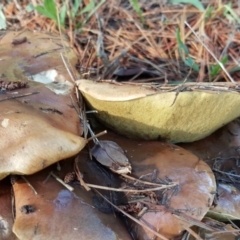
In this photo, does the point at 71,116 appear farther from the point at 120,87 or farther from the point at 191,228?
the point at 191,228

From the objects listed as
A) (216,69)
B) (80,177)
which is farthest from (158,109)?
(216,69)

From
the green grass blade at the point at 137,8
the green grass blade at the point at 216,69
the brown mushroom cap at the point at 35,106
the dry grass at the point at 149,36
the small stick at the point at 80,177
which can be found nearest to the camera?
the brown mushroom cap at the point at 35,106

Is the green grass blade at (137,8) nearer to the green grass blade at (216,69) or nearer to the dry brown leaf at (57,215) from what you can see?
the green grass blade at (216,69)

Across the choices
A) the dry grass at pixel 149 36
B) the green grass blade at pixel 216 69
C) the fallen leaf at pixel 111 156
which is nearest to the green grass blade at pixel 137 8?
the dry grass at pixel 149 36

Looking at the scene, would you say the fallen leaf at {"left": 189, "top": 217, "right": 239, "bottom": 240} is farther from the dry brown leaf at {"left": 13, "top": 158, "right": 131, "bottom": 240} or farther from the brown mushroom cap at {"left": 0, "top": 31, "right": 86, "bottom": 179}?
the brown mushroom cap at {"left": 0, "top": 31, "right": 86, "bottom": 179}

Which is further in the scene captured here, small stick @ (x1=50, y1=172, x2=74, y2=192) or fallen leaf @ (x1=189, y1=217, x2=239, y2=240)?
fallen leaf @ (x1=189, y1=217, x2=239, y2=240)

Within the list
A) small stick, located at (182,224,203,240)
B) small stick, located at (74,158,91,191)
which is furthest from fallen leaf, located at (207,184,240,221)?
small stick, located at (74,158,91,191)

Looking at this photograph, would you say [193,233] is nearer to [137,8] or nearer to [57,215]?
[57,215]
